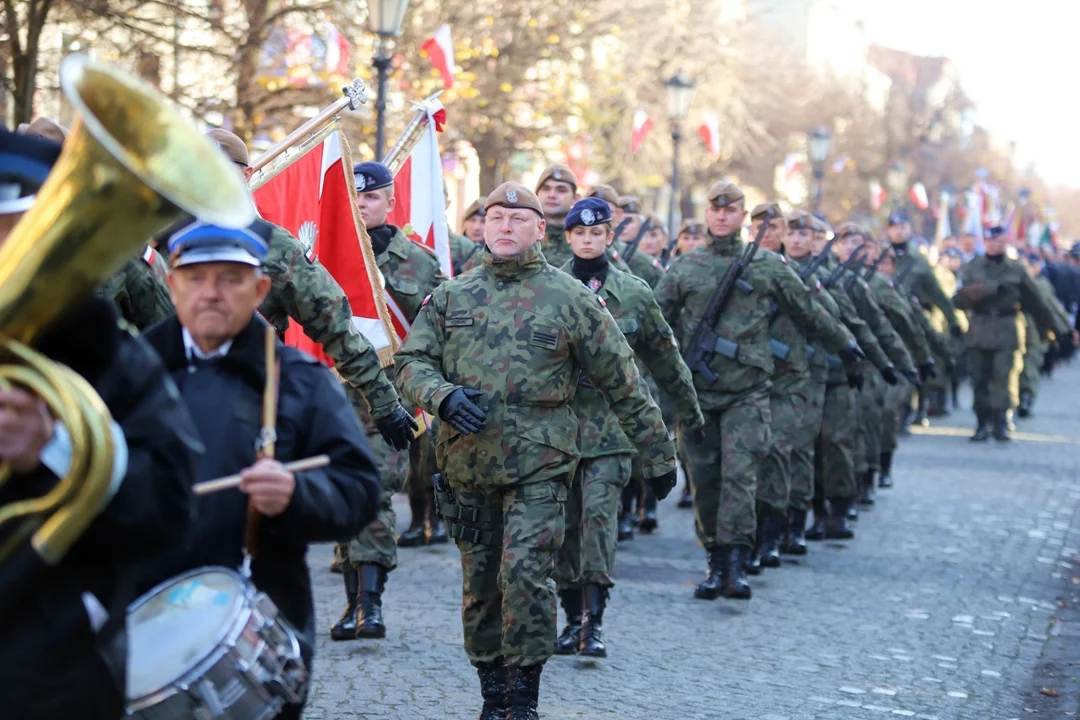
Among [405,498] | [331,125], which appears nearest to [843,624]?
[331,125]

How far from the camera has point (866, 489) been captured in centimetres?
1456

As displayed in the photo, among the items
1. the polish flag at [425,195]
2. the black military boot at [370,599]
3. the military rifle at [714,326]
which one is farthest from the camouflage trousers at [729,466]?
the black military boot at [370,599]

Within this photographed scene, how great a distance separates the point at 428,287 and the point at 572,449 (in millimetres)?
2880

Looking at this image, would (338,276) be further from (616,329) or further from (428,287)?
(616,329)

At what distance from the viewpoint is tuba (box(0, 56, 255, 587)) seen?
2.92m

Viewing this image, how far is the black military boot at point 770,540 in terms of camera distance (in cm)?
1114

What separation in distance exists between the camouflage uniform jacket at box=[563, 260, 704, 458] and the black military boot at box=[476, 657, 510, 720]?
5.23 feet

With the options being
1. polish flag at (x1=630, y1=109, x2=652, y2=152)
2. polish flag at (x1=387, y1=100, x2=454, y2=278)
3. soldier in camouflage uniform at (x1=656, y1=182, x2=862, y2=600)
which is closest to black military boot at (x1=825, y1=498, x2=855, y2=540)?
soldier in camouflage uniform at (x1=656, y1=182, x2=862, y2=600)

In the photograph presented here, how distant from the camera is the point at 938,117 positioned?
6912cm

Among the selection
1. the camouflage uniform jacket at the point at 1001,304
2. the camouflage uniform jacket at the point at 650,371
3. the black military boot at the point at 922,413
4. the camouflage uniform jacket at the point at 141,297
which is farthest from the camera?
the black military boot at the point at 922,413

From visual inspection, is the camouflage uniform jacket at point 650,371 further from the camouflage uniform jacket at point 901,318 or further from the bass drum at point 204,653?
the camouflage uniform jacket at point 901,318

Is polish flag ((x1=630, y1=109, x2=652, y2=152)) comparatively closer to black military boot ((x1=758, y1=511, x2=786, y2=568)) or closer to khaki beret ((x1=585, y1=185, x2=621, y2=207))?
khaki beret ((x1=585, y1=185, x2=621, y2=207))

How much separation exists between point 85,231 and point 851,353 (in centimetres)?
908

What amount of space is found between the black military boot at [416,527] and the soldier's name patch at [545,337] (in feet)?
16.0
